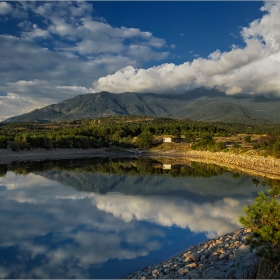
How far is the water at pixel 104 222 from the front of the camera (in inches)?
410

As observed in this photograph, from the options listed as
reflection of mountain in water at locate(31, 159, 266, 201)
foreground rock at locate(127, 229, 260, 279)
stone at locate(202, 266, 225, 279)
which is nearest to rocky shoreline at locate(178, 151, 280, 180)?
reflection of mountain in water at locate(31, 159, 266, 201)

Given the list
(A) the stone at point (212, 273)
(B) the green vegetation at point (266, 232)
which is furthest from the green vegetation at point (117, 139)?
(B) the green vegetation at point (266, 232)

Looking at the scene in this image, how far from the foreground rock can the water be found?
1.11 metres

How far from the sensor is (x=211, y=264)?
8.83 meters

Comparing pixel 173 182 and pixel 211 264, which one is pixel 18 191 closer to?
pixel 173 182

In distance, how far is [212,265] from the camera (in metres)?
8.66

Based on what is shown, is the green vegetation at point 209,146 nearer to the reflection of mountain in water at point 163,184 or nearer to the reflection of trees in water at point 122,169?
the reflection of trees in water at point 122,169

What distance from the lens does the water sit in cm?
1041

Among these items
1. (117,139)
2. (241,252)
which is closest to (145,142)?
(117,139)

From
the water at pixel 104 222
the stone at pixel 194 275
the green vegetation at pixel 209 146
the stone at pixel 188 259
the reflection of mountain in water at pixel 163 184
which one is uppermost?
the green vegetation at pixel 209 146

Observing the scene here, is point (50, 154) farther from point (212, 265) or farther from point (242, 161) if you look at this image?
point (212, 265)

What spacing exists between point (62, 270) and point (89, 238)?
3160 mm

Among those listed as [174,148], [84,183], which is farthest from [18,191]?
[174,148]

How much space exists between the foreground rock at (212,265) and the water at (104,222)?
3.65ft
